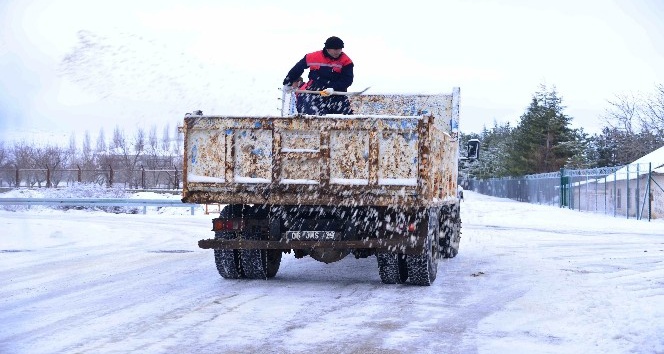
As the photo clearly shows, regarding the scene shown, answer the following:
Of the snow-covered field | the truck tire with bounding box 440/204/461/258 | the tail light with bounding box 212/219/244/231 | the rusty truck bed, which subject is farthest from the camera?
the truck tire with bounding box 440/204/461/258

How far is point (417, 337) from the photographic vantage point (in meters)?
6.67

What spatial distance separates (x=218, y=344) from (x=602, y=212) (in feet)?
112

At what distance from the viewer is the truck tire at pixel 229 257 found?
9797mm

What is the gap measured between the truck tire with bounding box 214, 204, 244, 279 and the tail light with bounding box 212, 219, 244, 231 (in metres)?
0.09

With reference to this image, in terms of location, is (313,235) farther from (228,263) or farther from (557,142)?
(557,142)

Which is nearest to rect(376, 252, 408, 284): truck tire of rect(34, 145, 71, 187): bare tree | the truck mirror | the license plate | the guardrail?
the license plate

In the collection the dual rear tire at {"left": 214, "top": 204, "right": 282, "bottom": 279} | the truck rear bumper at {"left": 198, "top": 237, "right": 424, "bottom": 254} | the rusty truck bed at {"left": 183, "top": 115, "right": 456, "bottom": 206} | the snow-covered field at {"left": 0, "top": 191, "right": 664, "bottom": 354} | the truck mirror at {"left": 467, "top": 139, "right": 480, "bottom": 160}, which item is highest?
the truck mirror at {"left": 467, "top": 139, "right": 480, "bottom": 160}

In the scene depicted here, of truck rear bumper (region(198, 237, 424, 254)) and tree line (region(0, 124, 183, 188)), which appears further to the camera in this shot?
tree line (region(0, 124, 183, 188))

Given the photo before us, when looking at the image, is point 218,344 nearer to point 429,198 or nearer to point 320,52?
point 429,198

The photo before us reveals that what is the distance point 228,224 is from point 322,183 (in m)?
1.32

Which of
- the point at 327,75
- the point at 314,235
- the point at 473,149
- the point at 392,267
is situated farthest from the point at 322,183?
the point at 473,149

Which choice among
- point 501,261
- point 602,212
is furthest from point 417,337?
point 602,212

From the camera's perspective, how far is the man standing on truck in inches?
428

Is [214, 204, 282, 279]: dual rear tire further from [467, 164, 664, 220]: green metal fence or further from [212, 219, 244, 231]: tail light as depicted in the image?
[467, 164, 664, 220]: green metal fence
